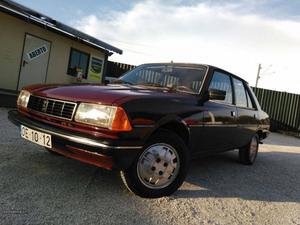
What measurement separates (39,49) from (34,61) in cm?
43

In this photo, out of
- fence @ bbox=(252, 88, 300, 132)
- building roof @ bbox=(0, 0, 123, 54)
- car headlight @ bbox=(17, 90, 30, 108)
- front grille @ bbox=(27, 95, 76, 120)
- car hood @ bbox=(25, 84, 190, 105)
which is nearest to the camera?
car hood @ bbox=(25, 84, 190, 105)

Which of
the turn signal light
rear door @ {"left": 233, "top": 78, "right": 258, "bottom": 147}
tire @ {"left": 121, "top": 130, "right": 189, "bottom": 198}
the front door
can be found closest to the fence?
the front door

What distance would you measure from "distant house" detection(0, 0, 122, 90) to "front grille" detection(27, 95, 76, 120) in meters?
6.51

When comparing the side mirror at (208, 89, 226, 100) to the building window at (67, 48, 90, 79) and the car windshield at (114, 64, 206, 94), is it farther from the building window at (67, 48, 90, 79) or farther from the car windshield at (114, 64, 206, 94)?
the building window at (67, 48, 90, 79)

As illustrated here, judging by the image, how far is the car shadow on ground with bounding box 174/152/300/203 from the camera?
14.6 ft

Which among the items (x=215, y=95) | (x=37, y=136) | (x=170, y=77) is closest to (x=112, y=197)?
(x=37, y=136)

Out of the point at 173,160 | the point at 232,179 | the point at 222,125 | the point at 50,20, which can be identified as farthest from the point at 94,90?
the point at 50,20

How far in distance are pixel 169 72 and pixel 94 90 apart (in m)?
1.57

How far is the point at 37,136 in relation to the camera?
3699 mm

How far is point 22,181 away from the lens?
12.2 feet

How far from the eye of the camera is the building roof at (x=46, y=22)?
32.4 ft

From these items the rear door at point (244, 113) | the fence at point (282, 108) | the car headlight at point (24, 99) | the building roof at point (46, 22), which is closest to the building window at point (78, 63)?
the building roof at point (46, 22)

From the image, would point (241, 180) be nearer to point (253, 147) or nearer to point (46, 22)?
point (253, 147)

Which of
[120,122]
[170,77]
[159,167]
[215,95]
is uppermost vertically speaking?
[170,77]
